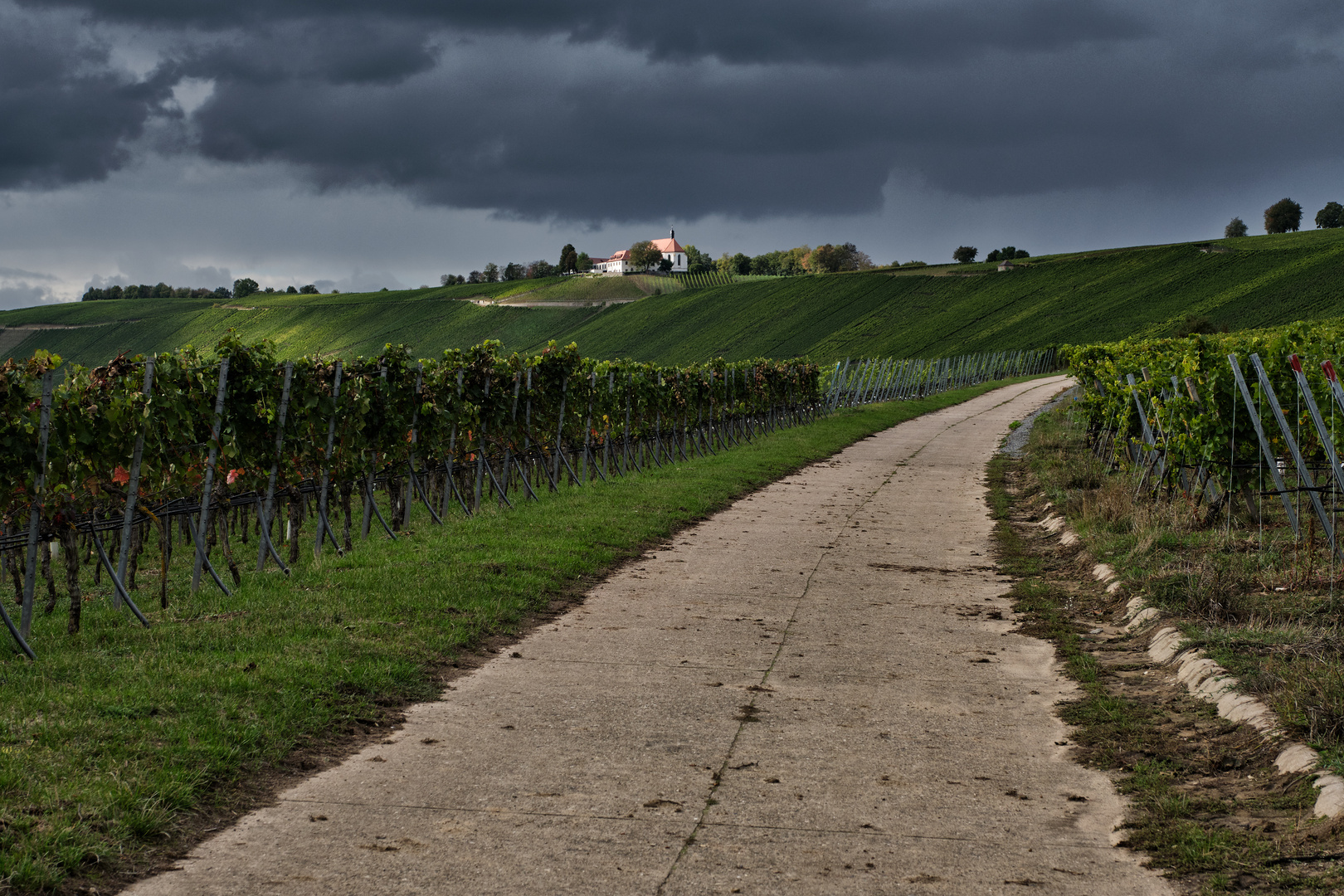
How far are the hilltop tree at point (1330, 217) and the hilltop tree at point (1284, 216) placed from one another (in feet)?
14.6

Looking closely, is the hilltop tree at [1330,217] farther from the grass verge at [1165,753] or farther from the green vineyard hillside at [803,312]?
the grass verge at [1165,753]

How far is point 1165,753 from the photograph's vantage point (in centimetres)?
538

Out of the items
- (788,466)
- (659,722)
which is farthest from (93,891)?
(788,466)

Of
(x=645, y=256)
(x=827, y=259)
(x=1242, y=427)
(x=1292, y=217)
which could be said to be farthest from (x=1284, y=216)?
(x=1242, y=427)

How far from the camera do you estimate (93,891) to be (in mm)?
3830

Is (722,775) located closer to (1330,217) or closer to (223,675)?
(223,675)

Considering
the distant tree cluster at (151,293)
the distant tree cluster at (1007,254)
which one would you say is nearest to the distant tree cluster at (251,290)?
the distant tree cluster at (151,293)

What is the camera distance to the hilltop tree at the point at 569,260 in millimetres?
159125

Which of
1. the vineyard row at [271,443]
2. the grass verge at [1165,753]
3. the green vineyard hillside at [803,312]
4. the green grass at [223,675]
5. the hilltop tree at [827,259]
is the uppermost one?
the hilltop tree at [827,259]

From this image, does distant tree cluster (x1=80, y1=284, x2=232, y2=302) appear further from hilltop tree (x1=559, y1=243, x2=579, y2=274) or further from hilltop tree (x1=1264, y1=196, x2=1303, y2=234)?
hilltop tree (x1=1264, y1=196, x2=1303, y2=234)

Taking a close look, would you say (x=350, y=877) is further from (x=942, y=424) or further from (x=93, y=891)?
(x=942, y=424)

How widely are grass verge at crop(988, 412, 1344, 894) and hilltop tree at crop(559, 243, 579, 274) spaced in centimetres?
15187

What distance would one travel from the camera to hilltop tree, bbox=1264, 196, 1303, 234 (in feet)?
444

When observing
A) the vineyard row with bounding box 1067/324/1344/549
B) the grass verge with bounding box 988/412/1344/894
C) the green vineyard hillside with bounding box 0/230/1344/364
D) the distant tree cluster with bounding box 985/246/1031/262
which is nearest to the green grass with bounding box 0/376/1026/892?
the grass verge with bounding box 988/412/1344/894
